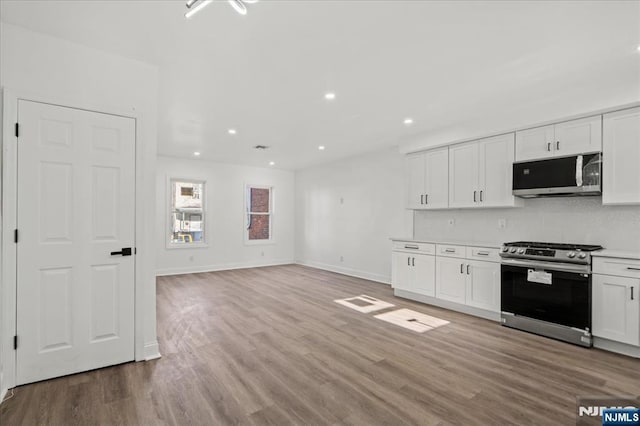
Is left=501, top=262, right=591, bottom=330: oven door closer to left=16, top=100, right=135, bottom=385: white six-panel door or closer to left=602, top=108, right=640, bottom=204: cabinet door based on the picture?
left=602, top=108, right=640, bottom=204: cabinet door

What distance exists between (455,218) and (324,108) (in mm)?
2762

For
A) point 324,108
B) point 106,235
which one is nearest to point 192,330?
point 106,235

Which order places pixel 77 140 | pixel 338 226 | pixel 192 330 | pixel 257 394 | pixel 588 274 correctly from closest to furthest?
pixel 257 394 < pixel 77 140 < pixel 588 274 < pixel 192 330 < pixel 338 226

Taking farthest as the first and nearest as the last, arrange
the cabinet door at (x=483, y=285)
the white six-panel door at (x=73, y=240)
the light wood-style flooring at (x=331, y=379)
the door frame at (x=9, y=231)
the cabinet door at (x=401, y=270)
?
the cabinet door at (x=401, y=270) → the cabinet door at (x=483, y=285) → the white six-panel door at (x=73, y=240) → the door frame at (x=9, y=231) → the light wood-style flooring at (x=331, y=379)

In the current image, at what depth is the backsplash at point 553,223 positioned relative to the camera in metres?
3.35

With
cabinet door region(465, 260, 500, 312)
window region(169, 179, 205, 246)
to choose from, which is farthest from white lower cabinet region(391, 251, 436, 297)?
window region(169, 179, 205, 246)

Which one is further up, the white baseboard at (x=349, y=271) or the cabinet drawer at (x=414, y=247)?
the cabinet drawer at (x=414, y=247)

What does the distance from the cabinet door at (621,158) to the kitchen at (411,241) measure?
0.02 m

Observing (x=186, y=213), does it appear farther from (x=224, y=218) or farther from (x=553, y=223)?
(x=553, y=223)

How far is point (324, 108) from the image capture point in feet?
13.2

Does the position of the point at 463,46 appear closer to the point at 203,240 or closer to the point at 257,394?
the point at 257,394

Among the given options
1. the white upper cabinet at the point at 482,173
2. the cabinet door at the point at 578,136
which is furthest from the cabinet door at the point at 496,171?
the cabinet door at the point at 578,136

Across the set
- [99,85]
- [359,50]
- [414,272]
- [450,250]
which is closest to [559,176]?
[450,250]

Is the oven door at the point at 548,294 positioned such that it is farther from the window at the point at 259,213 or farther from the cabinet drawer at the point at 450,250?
the window at the point at 259,213
